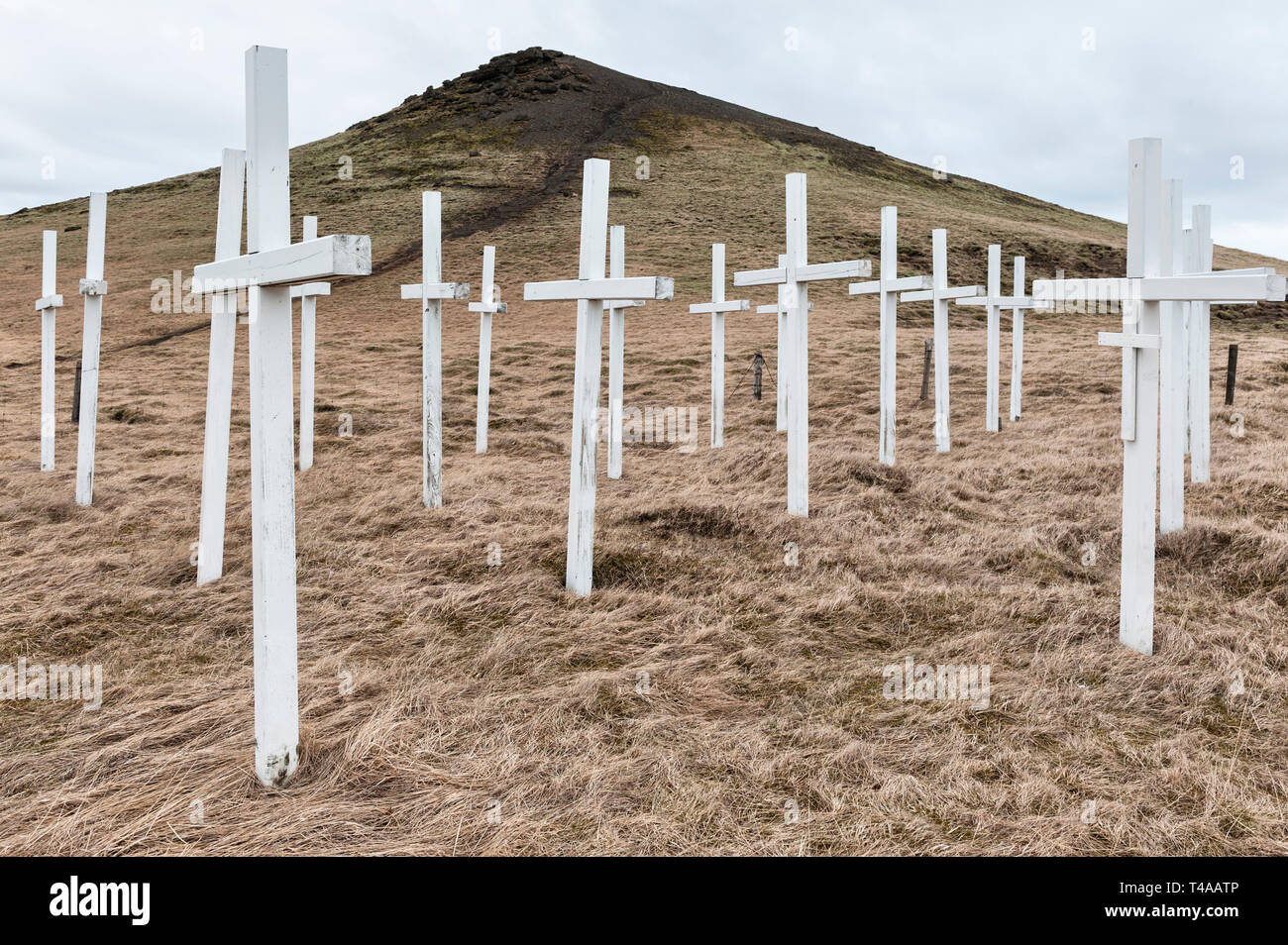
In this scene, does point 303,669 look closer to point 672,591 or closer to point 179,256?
point 672,591

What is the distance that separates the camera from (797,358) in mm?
8195

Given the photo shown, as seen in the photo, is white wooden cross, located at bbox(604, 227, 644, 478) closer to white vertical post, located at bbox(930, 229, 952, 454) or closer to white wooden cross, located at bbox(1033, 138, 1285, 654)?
white vertical post, located at bbox(930, 229, 952, 454)

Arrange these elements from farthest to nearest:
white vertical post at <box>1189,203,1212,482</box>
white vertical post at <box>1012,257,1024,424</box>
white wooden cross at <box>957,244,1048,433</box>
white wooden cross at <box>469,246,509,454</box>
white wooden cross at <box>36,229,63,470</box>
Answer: white vertical post at <box>1012,257,1024,424</box> < white wooden cross at <box>957,244,1048,433</box> < white wooden cross at <box>469,246,509,454</box> < white wooden cross at <box>36,229,63,470</box> < white vertical post at <box>1189,203,1212,482</box>

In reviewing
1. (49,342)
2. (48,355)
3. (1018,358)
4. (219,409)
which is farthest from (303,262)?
(1018,358)

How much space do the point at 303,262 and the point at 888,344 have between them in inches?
335

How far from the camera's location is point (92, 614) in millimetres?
5641

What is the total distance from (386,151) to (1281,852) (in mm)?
56667

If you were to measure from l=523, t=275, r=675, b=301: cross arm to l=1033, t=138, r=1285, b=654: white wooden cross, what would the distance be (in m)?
2.30

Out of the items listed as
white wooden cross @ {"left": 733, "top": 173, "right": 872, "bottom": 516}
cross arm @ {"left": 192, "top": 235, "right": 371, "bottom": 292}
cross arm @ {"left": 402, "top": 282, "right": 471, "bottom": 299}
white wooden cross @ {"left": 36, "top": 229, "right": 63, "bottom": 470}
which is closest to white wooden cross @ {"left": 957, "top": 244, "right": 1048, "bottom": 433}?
white wooden cross @ {"left": 733, "top": 173, "right": 872, "bottom": 516}

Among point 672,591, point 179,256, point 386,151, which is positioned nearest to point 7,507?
point 672,591

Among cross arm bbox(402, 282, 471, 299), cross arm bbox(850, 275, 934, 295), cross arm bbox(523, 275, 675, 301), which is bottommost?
cross arm bbox(523, 275, 675, 301)

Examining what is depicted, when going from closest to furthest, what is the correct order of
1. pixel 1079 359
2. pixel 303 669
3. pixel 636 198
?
1. pixel 303 669
2. pixel 1079 359
3. pixel 636 198

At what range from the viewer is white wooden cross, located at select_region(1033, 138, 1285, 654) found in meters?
4.95

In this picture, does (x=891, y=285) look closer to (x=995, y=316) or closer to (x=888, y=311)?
(x=888, y=311)
